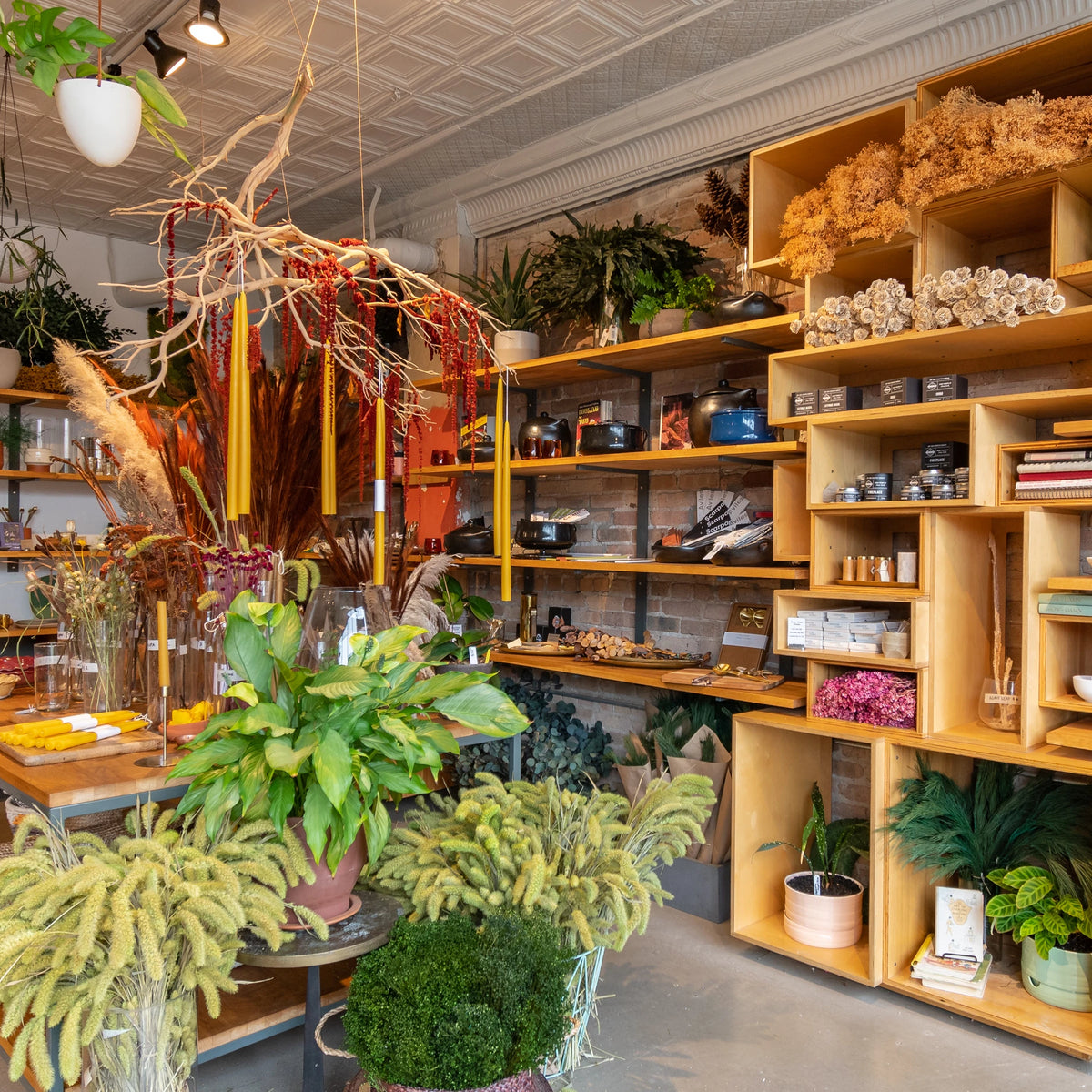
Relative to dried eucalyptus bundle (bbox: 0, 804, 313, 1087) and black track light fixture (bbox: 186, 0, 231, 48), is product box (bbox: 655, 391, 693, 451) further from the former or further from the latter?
dried eucalyptus bundle (bbox: 0, 804, 313, 1087)

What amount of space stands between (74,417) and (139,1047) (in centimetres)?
464

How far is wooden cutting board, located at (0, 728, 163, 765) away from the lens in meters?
1.98

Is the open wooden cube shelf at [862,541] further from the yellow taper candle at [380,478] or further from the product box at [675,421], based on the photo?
the yellow taper candle at [380,478]

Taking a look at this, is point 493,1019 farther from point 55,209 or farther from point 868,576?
point 55,209

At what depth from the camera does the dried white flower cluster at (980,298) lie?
237cm

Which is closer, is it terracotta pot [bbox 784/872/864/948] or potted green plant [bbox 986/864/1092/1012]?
potted green plant [bbox 986/864/1092/1012]

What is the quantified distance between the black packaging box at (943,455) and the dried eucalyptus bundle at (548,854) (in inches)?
45.1

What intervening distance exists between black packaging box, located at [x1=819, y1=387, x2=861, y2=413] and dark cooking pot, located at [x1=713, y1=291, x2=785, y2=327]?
1.49 feet

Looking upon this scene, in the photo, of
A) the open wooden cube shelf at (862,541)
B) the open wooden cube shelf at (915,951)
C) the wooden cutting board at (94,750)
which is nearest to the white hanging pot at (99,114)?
the wooden cutting board at (94,750)

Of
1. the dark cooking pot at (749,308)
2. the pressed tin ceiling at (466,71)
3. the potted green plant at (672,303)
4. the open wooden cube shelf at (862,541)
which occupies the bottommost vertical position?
the open wooden cube shelf at (862,541)

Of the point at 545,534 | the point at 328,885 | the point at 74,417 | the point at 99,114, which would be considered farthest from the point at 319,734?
the point at 74,417

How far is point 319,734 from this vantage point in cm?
164

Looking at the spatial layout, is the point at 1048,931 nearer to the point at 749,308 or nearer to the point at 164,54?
the point at 749,308

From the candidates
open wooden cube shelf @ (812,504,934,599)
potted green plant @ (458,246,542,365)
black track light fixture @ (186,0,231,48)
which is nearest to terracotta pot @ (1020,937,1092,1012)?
open wooden cube shelf @ (812,504,934,599)
